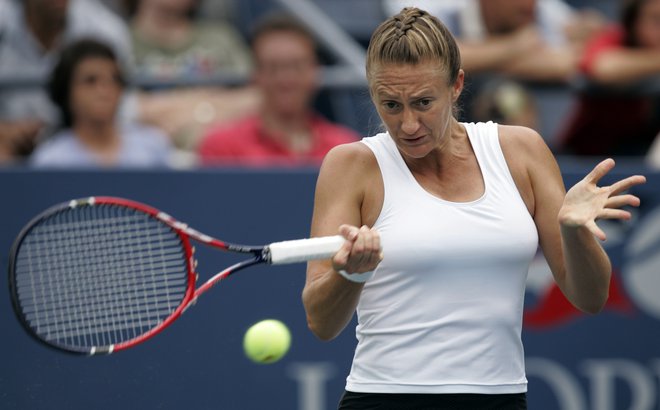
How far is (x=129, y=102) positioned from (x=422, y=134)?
3.53m

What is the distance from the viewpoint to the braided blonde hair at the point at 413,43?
2.84 meters

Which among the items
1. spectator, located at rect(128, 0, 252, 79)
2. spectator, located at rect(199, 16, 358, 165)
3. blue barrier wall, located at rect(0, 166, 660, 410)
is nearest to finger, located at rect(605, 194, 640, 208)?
blue barrier wall, located at rect(0, 166, 660, 410)

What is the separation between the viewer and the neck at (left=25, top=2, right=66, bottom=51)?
620cm

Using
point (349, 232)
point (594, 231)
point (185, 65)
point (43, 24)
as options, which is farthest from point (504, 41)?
point (349, 232)

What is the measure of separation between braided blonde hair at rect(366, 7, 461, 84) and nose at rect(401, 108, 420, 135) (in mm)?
127

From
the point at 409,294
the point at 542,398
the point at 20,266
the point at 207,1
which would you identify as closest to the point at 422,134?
the point at 409,294

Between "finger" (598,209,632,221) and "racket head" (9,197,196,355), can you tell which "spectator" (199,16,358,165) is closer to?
"racket head" (9,197,196,355)

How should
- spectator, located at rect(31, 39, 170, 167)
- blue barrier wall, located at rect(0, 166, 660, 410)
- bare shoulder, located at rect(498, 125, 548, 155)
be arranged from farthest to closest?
spectator, located at rect(31, 39, 170, 167), blue barrier wall, located at rect(0, 166, 660, 410), bare shoulder, located at rect(498, 125, 548, 155)

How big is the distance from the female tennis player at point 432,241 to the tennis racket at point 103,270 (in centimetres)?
40

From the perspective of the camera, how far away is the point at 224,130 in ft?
18.5

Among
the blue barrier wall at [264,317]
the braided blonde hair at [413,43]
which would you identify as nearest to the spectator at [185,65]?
the blue barrier wall at [264,317]

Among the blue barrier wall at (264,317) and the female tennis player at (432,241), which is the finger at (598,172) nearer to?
the female tennis player at (432,241)

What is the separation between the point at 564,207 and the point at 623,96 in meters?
3.43

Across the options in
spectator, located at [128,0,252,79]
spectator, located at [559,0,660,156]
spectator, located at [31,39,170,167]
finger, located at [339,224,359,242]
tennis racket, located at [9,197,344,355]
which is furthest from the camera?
spectator, located at [128,0,252,79]
